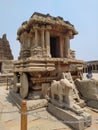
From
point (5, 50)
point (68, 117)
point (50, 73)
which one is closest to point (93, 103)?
point (68, 117)

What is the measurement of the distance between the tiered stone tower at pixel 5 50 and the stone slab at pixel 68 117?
3000 cm

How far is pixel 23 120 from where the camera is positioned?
2900 millimetres

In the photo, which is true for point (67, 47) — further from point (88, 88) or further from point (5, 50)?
point (5, 50)

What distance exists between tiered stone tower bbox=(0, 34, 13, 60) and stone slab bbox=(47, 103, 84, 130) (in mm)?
30004

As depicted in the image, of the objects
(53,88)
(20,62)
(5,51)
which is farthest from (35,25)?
(5,51)

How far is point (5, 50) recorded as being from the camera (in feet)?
112

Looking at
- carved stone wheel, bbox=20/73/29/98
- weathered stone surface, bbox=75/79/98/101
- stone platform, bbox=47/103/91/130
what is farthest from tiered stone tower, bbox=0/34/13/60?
stone platform, bbox=47/103/91/130

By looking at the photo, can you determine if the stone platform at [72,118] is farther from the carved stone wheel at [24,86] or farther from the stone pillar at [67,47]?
the stone pillar at [67,47]

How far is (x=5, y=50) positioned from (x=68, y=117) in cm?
3262

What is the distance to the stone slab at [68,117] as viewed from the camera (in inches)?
149

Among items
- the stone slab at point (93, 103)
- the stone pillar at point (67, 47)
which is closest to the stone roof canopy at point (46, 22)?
the stone pillar at point (67, 47)

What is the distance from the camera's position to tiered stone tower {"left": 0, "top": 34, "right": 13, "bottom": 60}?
33156 mm

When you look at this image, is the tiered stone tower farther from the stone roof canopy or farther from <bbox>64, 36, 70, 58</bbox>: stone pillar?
<bbox>64, 36, 70, 58</bbox>: stone pillar

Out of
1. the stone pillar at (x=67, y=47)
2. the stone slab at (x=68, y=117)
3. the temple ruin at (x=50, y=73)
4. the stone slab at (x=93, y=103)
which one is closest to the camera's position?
the stone slab at (x=68, y=117)
